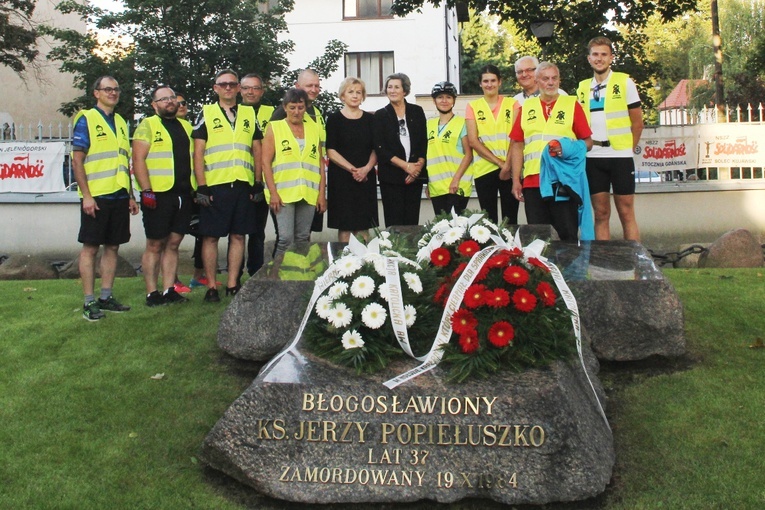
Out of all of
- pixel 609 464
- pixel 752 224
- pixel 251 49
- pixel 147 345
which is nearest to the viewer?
pixel 609 464

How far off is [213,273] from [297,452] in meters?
3.73

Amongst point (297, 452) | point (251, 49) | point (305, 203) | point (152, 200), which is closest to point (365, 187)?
point (305, 203)

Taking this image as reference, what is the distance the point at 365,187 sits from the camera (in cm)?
813

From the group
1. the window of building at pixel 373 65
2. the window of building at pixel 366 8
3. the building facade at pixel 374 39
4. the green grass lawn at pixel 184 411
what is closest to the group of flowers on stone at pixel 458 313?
the green grass lawn at pixel 184 411

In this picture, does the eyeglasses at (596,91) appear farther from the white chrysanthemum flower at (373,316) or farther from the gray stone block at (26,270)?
the gray stone block at (26,270)

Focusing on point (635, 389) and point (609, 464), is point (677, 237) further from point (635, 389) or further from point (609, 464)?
point (609, 464)

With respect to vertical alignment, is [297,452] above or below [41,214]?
below

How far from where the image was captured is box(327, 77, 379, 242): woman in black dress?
26.4 feet

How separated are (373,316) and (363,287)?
19 cm

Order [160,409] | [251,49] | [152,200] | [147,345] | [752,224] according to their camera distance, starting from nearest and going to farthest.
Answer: [160,409], [147,345], [152,200], [752,224], [251,49]

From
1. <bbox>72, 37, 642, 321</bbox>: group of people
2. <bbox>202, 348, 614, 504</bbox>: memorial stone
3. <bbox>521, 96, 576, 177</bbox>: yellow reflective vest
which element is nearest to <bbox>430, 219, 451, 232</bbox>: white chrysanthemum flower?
<bbox>202, 348, 614, 504</bbox>: memorial stone

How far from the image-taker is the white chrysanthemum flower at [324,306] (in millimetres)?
4789

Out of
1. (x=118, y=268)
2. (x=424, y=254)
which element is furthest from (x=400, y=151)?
(x=118, y=268)

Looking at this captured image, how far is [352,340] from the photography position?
15.2 ft
